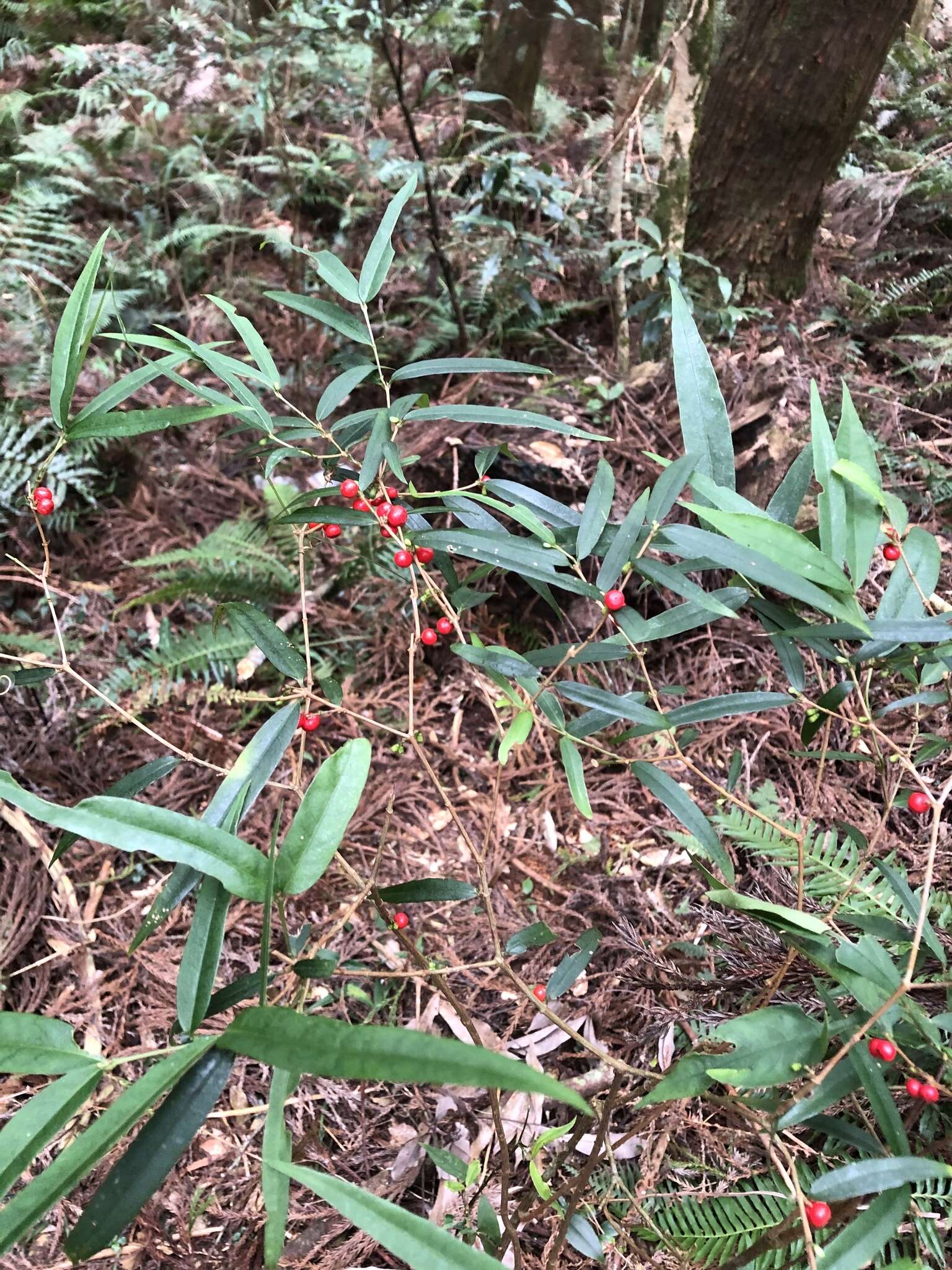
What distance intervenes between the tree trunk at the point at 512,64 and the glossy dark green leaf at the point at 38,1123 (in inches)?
144

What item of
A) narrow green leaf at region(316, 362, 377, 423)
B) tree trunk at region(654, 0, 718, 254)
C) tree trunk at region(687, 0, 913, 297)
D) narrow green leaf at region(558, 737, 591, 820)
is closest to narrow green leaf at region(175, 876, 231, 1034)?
narrow green leaf at region(558, 737, 591, 820)

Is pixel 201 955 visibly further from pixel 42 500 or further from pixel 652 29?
pixel 652 29

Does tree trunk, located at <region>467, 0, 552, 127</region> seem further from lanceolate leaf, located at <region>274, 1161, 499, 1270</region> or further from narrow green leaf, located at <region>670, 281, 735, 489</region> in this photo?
lanceolate leaf, located at <region>274, 1161, 499, 1270</region>

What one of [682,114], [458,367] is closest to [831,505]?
[458,367]

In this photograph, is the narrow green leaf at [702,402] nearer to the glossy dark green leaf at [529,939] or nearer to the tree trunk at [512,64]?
the glossy dark green leaf at [529,939]

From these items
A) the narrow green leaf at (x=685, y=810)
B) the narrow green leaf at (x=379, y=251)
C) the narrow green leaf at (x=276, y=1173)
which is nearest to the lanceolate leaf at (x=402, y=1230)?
the narrow green leaf at (x=276, y=1173)

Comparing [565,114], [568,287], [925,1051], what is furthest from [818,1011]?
[565,114]

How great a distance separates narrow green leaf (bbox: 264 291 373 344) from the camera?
2.95ft

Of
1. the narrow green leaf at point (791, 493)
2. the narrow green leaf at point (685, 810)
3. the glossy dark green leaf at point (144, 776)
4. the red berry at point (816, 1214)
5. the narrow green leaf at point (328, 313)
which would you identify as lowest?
the red berry at point (816, 1214)

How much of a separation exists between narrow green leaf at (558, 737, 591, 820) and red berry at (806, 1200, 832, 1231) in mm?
367

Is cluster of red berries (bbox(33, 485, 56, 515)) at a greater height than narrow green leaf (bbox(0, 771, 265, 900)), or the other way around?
cluster of red berries (bbox(33, 485, 56, 515))

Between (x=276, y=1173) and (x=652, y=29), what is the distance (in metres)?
5.36

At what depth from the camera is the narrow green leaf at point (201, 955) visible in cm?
→ 59

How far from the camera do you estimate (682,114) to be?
2.15m
